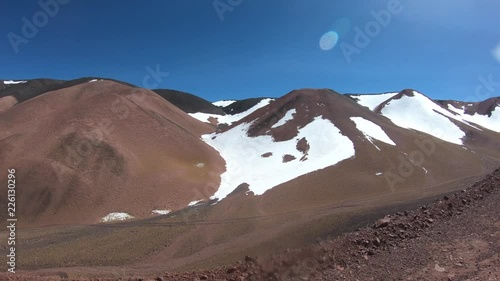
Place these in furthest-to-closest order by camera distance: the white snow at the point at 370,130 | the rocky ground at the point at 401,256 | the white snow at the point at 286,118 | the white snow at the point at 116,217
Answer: the white snow at the point at 286,118
the white snow at the point at 370,130
the white snow at the point at 116,217
the rocky ground at the point at 401,256

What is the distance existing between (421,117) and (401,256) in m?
131

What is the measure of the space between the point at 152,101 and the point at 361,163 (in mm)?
66738

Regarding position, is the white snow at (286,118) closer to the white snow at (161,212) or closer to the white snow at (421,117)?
the white snow at (421,117)

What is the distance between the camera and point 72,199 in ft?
161

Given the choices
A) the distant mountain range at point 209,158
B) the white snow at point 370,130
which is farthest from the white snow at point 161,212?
the white snow at point 370,130

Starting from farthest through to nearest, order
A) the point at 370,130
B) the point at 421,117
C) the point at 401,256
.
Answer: the point at 421,117 → the point at 370,130 → the point at 401,256

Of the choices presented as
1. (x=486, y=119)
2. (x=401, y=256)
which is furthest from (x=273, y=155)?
(x=486, y=119)

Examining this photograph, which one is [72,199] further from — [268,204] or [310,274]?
[310,274]

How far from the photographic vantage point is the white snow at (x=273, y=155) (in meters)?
60.4

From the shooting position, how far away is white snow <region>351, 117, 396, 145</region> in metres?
75.1

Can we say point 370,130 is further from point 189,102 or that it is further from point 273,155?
point 189,102

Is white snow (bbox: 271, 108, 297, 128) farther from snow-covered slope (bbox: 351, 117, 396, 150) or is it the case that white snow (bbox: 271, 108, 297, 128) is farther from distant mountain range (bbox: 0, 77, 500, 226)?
snow-covered slope (bbox: 351, 117, 396, 150)

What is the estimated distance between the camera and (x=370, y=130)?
260 feet

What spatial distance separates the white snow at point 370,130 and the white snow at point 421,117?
26.7 m
